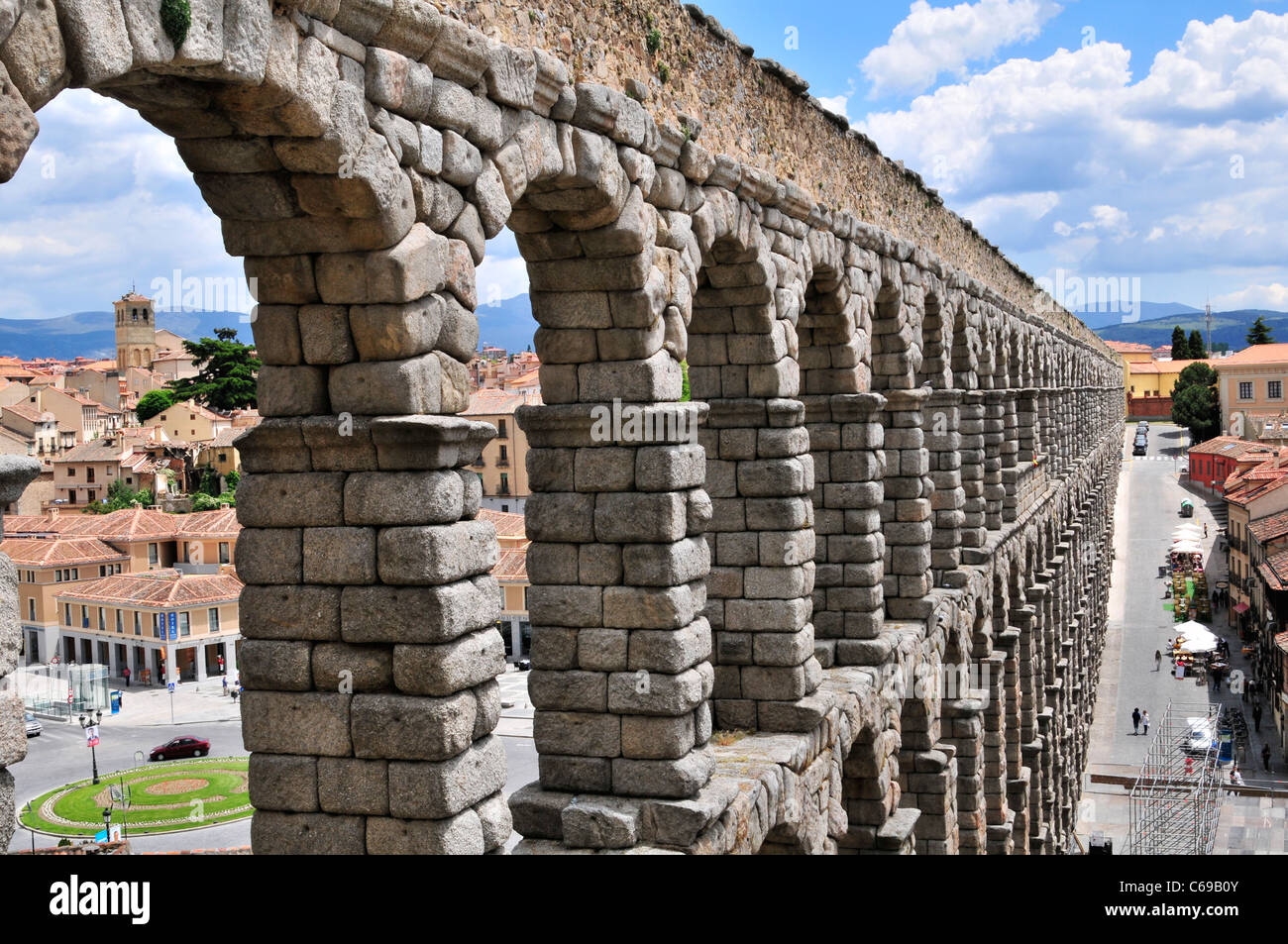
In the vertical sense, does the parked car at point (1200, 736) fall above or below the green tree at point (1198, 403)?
below

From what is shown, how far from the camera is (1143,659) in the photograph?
41.9m

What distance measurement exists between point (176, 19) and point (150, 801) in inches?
966

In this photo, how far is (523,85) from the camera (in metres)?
7.03

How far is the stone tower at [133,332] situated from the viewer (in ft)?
192

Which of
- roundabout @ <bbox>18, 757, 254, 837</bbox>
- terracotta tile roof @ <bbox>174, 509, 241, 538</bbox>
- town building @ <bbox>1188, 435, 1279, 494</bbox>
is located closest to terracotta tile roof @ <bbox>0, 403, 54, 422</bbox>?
terracotta tile roof @ <bbox>174, 509, 241, 538</bbox>

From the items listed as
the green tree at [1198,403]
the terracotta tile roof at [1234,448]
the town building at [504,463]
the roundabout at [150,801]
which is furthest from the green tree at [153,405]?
the green tree at [1198,403]

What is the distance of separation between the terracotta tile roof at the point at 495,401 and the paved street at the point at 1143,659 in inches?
692

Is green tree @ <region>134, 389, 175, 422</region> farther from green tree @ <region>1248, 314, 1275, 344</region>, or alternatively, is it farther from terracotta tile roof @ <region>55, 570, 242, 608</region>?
green tree @ <region>1248, 314, 1275, 344</region>

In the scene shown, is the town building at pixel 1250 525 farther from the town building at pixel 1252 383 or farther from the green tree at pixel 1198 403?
the green tree at pixel 1198 403

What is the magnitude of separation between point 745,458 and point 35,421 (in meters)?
34.4

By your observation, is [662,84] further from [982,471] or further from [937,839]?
[982,471]

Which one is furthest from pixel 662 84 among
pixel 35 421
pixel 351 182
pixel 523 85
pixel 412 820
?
pixel 35 421

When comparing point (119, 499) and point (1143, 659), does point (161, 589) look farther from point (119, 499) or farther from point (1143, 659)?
point (1143, 659)

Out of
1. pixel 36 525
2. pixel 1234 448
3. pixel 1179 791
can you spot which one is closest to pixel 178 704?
pixel 36 525
